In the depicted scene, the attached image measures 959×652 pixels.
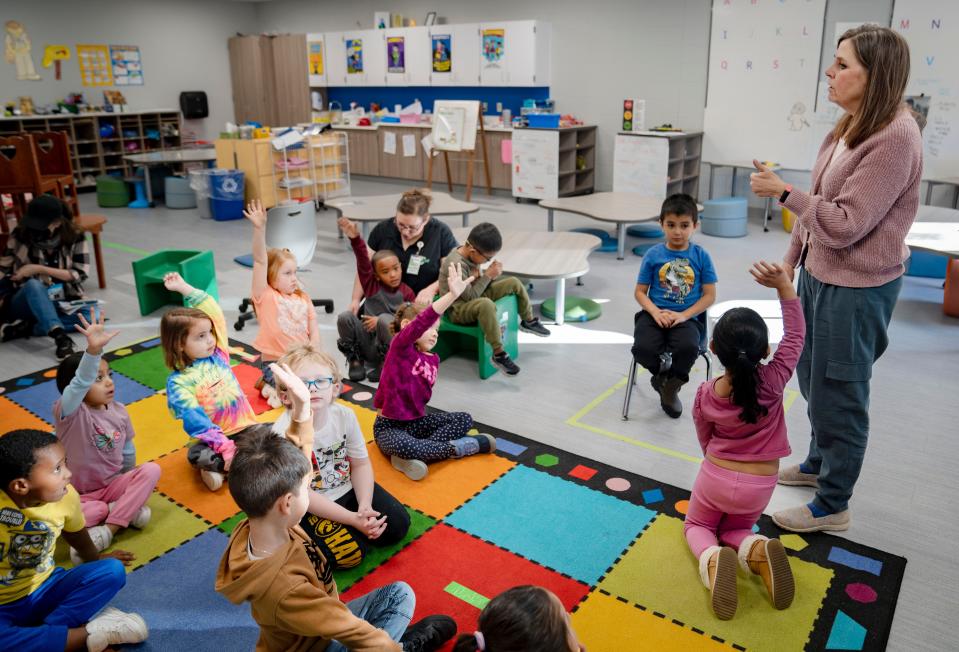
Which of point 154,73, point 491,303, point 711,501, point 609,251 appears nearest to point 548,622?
point 711,501

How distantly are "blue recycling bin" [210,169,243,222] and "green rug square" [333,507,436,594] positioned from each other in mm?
6680

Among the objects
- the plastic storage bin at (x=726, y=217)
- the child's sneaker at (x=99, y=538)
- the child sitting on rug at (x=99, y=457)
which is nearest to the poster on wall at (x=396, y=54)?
the plastic storage bin at (x=726, y=217)

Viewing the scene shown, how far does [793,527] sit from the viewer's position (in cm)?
270

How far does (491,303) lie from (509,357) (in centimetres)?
36

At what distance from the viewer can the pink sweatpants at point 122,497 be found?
8.78ft

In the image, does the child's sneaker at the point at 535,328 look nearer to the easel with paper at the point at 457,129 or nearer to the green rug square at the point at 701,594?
the green rug square at the point at 701,594

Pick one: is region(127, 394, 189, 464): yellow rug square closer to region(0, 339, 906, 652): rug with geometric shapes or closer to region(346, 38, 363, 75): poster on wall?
region(0, 339, 906, 652): rug with geometric shapes

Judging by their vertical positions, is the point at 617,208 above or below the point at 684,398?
above

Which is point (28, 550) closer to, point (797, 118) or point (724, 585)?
point (724, 585)

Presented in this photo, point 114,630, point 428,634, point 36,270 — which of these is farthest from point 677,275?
point 36,270

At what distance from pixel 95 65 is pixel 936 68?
11479 mm

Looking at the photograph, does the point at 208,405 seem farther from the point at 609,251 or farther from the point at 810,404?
the point at 609,251

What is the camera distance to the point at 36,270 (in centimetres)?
483

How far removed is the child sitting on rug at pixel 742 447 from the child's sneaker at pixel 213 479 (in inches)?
72.4
